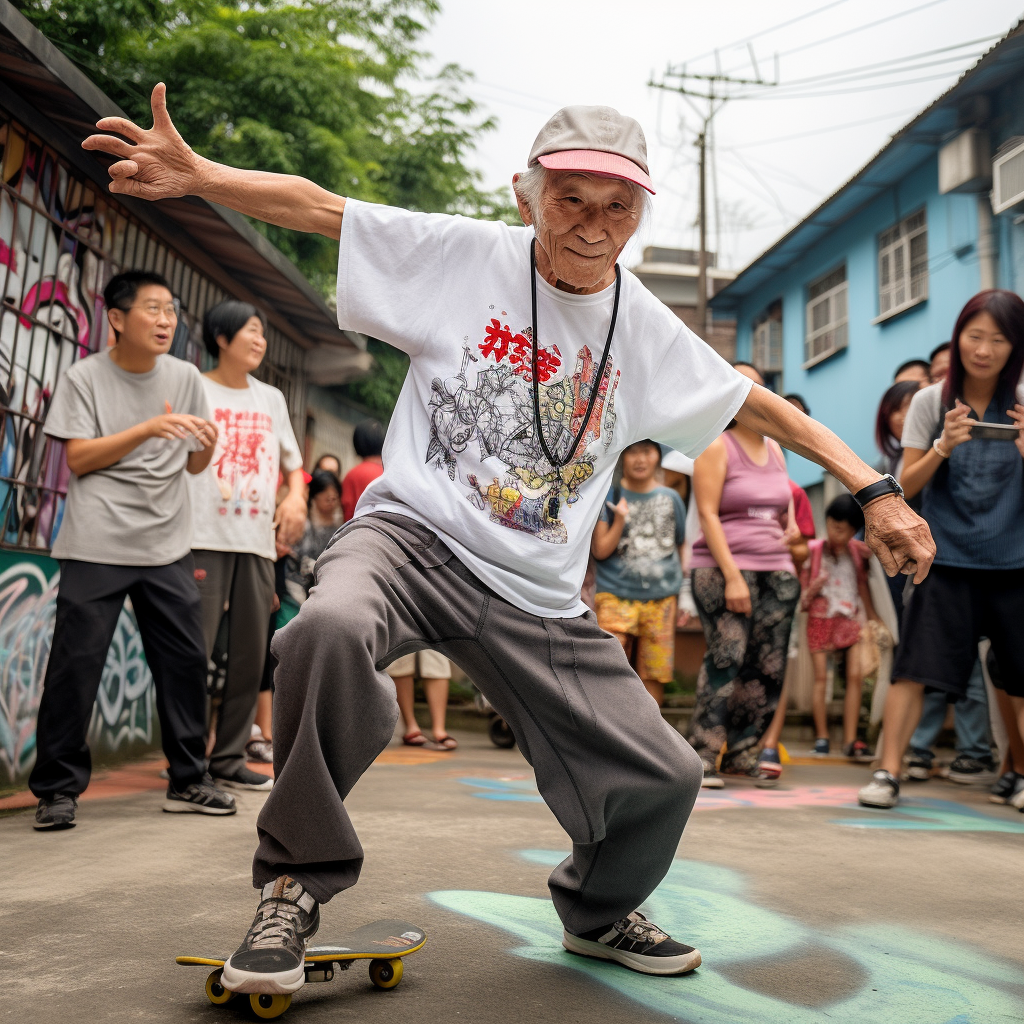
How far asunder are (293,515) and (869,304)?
1428 centimetres

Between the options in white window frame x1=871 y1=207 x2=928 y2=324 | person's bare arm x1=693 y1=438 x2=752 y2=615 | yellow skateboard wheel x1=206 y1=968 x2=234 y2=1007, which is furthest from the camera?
white window frame x1=871 y1=207 x2=928 y2=324

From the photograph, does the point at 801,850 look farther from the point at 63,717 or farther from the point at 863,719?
the point at 863,719

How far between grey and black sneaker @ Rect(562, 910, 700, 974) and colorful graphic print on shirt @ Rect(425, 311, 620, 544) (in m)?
0.93

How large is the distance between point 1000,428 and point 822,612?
3224mm

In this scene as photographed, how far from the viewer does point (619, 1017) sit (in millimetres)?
2068

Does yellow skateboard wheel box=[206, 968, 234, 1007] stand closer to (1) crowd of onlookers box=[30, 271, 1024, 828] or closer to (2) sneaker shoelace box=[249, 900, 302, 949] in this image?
(2) sneaker shoelace box=[249, 900, 302, 949]

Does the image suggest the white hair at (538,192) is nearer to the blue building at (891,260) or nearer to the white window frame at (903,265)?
the blue building at (891,260)

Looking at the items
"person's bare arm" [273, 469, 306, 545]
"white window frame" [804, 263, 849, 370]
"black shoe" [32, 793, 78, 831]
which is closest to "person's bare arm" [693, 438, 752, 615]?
"person's bare arm" [273, 469, 306, 545]

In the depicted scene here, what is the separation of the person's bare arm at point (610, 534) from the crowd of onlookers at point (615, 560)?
0.02 metres

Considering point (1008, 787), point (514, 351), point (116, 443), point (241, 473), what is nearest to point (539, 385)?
point (514, 351)

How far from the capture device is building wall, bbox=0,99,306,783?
4621mm

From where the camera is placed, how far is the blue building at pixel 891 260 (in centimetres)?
1270

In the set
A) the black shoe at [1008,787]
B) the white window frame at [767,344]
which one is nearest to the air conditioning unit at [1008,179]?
the white window frame at [767,344]

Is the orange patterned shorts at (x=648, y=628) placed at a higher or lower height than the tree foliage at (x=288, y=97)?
lower
